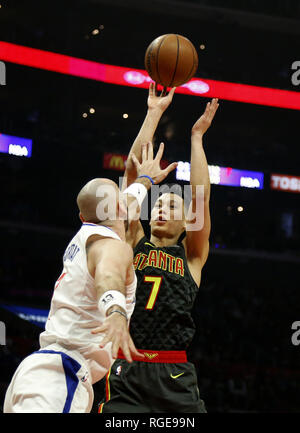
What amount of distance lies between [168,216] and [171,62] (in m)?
1.40

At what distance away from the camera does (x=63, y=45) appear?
17.2 m

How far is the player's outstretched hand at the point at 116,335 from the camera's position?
220cm

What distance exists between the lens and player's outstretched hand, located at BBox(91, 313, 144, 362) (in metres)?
2.20

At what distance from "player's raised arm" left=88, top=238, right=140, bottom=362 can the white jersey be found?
0.10 metres

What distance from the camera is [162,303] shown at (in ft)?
13.0

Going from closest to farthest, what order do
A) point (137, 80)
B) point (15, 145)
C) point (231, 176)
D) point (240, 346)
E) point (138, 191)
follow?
point (138, 191) → point (240, 346) → point (15, 145) → point (137, 80) → point (231, 176)

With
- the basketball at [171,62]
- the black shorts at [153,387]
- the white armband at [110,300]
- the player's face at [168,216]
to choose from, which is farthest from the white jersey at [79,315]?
the basketball at [171,62]

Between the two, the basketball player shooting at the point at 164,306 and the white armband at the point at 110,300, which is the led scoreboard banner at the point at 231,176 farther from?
the white armband at the point at 110,300

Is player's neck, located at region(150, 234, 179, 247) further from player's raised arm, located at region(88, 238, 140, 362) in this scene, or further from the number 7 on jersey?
player's raised arm, located at region(88, 238, 140, 362)

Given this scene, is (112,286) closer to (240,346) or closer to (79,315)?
(79,315)

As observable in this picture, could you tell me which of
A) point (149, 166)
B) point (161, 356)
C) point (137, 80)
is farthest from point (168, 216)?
point (137, 80)
